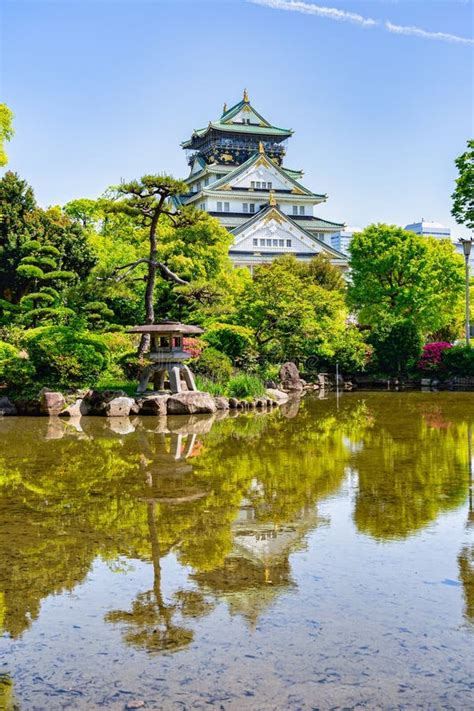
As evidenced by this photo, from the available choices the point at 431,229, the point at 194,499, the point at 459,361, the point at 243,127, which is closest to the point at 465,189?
the point at 459,361

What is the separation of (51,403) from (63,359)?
3.72 ft

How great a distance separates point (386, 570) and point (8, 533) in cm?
322

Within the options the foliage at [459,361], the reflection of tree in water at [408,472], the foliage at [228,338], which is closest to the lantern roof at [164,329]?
Result: the foliage at [228,338]

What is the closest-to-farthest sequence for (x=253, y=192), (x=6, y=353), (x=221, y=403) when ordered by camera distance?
(x=6, y=353)
(x=221, y=403)
(x=253, y=192)

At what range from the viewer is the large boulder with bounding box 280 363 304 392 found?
82.2 ft

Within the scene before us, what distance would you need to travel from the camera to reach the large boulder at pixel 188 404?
1703 centimetres

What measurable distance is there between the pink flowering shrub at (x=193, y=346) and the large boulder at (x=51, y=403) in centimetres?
474

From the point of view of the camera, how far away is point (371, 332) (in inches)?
1132

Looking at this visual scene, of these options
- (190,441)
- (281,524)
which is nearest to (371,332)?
(190,441)

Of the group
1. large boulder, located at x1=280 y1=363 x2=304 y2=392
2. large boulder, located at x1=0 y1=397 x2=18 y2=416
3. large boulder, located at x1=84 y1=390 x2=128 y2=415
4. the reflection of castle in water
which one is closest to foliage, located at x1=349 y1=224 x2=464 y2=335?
large boulder, located at x1=280 y1=363 x2=304 y2=392

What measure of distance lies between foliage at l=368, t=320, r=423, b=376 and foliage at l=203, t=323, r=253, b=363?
7.75m

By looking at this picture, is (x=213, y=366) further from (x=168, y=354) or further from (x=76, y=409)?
(x=76, y=409)

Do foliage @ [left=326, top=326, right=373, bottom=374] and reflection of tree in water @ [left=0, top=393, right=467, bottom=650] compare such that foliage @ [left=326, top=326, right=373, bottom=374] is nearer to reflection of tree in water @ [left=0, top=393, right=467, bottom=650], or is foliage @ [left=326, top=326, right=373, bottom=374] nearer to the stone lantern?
the stone lantern

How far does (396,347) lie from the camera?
2808cm
